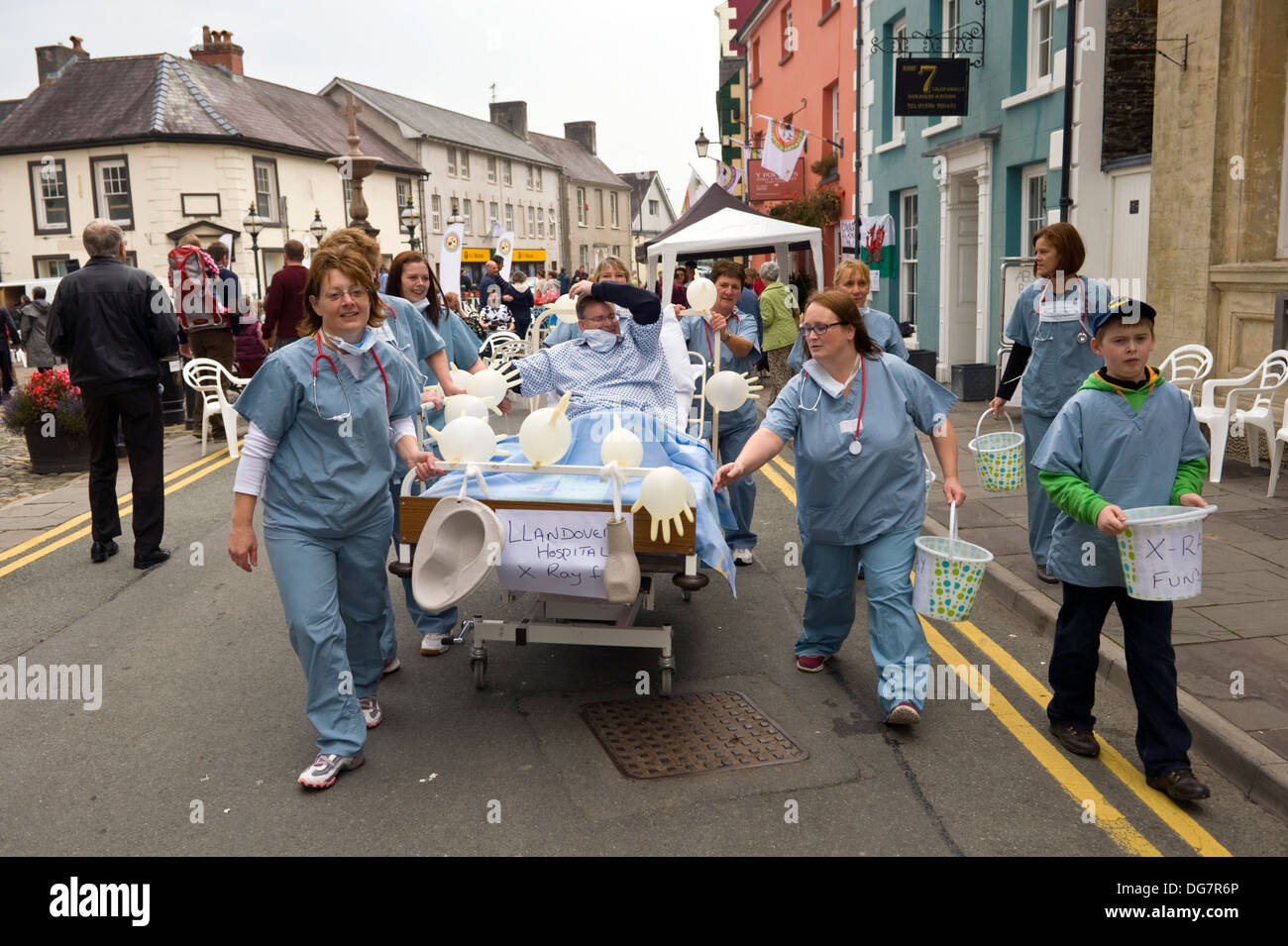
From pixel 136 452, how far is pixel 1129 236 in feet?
34.8

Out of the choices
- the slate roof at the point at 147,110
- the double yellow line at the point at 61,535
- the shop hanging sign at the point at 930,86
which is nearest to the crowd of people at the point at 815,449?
the double yellow line at the point at 61,535

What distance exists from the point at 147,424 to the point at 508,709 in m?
4.29

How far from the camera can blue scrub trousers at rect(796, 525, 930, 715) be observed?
4660 millimetres

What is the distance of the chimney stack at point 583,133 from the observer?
83438 mm

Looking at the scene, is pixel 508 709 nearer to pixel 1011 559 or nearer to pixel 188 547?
pixel 1011 559

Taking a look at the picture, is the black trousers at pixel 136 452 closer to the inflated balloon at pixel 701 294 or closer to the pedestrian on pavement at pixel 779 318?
the inflated balloon at pixel 701 294

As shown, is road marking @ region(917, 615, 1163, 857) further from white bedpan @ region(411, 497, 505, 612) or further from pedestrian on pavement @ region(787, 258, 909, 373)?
white bedpan @ region(411, 497, 505, 612)

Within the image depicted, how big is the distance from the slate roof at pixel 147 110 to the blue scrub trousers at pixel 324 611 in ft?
122

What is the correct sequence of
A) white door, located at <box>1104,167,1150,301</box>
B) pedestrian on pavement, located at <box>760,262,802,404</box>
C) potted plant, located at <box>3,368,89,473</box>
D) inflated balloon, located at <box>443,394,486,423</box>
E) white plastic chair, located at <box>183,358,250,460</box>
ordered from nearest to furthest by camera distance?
inflated balloon, located at <box>443,394,486,423</box>, potted plant, located at <box>3,368,89,473</box>, white door, located at <box>1104,167,1150,301</box>, white plastic chair, located at <box>183,358,250,460</box>, pedestrian on pavement, located at <box>760,262,802,404</box>

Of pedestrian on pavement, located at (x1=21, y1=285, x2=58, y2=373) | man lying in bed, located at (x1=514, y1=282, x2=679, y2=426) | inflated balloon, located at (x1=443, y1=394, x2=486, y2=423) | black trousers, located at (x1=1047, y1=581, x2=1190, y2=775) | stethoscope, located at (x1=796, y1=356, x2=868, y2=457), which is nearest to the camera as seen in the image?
black trousers, located at (x1=1047, y1=581, x2=1190, y2=775)

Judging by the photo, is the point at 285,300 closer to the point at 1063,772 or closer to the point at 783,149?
the point at 1063,772

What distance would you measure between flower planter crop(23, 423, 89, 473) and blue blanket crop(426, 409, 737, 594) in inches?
311

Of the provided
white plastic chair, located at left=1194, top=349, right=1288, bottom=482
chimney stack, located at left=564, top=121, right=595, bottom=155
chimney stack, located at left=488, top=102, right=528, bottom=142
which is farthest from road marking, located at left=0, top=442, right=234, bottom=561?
chimney stack, located at left=564, top=121, right=595, bottom=155
